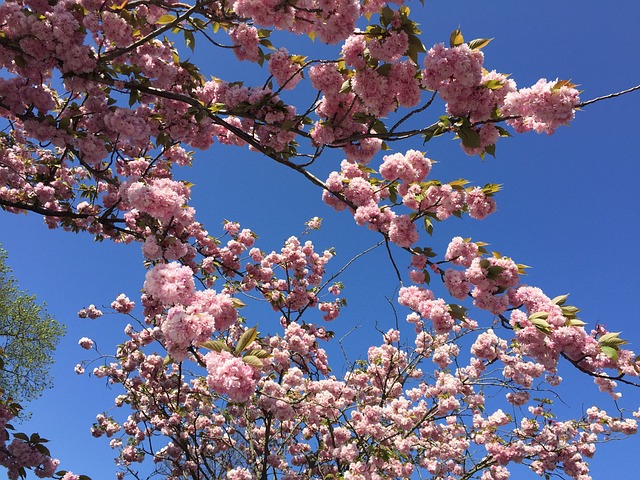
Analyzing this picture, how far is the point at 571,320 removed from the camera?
2.87 metres

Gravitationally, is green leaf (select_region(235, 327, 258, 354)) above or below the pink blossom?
below

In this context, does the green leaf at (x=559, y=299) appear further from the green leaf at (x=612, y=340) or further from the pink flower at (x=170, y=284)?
the pink flower at (x=170, y=284)

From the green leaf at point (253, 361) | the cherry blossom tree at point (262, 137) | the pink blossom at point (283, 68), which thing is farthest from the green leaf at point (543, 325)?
the pink blossom at point (283, 68)

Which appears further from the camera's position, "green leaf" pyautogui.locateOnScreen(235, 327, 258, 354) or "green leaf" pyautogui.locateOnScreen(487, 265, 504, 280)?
"green leaf" pyautogui.locateOnScreen(487, 265, 504, 280)

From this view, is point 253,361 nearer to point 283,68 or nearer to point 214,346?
point 214,346

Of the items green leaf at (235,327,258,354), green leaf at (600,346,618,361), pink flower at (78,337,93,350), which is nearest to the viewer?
green leaf at (235,327,258,354)

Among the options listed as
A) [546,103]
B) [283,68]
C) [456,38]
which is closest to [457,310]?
[546,103]

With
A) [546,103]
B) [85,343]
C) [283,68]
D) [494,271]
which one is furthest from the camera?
[85,343]

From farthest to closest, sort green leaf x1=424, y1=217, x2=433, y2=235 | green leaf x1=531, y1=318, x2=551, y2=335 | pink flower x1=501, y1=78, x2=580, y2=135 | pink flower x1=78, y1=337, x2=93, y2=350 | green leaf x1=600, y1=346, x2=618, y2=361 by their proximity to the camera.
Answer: pink flower x1=78, y1=337, x2=93, y2=350 < green leaf x1=424, y1=217, x2=433, y2=235 < pink flower x1=501, y1=78, x2=580, y2=135 < green leaf x1=531, y1=318, x2=551, y2=335 < green leaf x1=600, y1=346, x2=618, y2=361

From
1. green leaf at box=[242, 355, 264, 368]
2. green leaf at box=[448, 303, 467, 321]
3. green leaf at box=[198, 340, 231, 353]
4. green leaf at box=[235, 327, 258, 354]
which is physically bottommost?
green leaf at box=[242, 355, 264, 368]

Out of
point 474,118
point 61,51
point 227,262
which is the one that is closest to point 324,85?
point 474,118

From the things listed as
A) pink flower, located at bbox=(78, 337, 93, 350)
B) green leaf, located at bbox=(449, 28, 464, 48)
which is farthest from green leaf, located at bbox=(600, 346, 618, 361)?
pink flower, located at bbox=(78, 337, 93, 350)

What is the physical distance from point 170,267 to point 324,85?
7.78ft

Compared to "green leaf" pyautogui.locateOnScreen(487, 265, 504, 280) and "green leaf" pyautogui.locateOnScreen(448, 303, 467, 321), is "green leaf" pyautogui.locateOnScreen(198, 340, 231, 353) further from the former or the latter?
Answer: "green leaf" pyautogui.locateOnScreen(487, 265, 504, 280)
